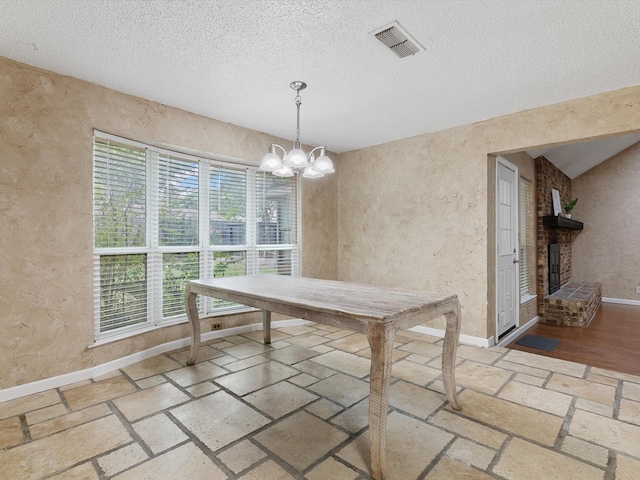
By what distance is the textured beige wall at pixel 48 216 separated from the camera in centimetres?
235

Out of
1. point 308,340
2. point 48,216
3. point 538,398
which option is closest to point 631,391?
point 538,398

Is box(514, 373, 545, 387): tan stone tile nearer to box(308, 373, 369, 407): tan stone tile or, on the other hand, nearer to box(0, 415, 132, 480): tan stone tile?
box(308, 373, 369, 407): tan stone tile

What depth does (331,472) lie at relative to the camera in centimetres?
161

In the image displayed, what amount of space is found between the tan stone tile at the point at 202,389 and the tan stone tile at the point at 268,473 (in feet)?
3.10

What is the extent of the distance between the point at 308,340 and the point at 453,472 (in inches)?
88.5

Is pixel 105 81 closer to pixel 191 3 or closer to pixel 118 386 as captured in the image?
pixel 191 3

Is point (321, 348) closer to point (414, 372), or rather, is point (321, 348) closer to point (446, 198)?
point (414, 372)

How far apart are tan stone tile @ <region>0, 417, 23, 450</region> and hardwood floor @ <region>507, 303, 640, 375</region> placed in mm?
4371

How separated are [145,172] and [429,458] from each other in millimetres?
3275

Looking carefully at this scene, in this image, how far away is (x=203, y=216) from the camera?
144 inches

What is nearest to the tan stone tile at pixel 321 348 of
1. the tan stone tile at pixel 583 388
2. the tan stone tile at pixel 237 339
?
the tan stone tile at pixel 237 339

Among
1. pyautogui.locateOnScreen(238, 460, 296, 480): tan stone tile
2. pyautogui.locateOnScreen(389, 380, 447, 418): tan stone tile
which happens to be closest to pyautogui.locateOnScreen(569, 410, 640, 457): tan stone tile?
pyautogui.locateOnScreen(389, 380, 447, 418): tan stone tile

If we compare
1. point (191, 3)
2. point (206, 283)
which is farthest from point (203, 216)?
point (191, 3)

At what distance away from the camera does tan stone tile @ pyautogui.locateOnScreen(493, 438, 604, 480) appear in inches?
62.1
